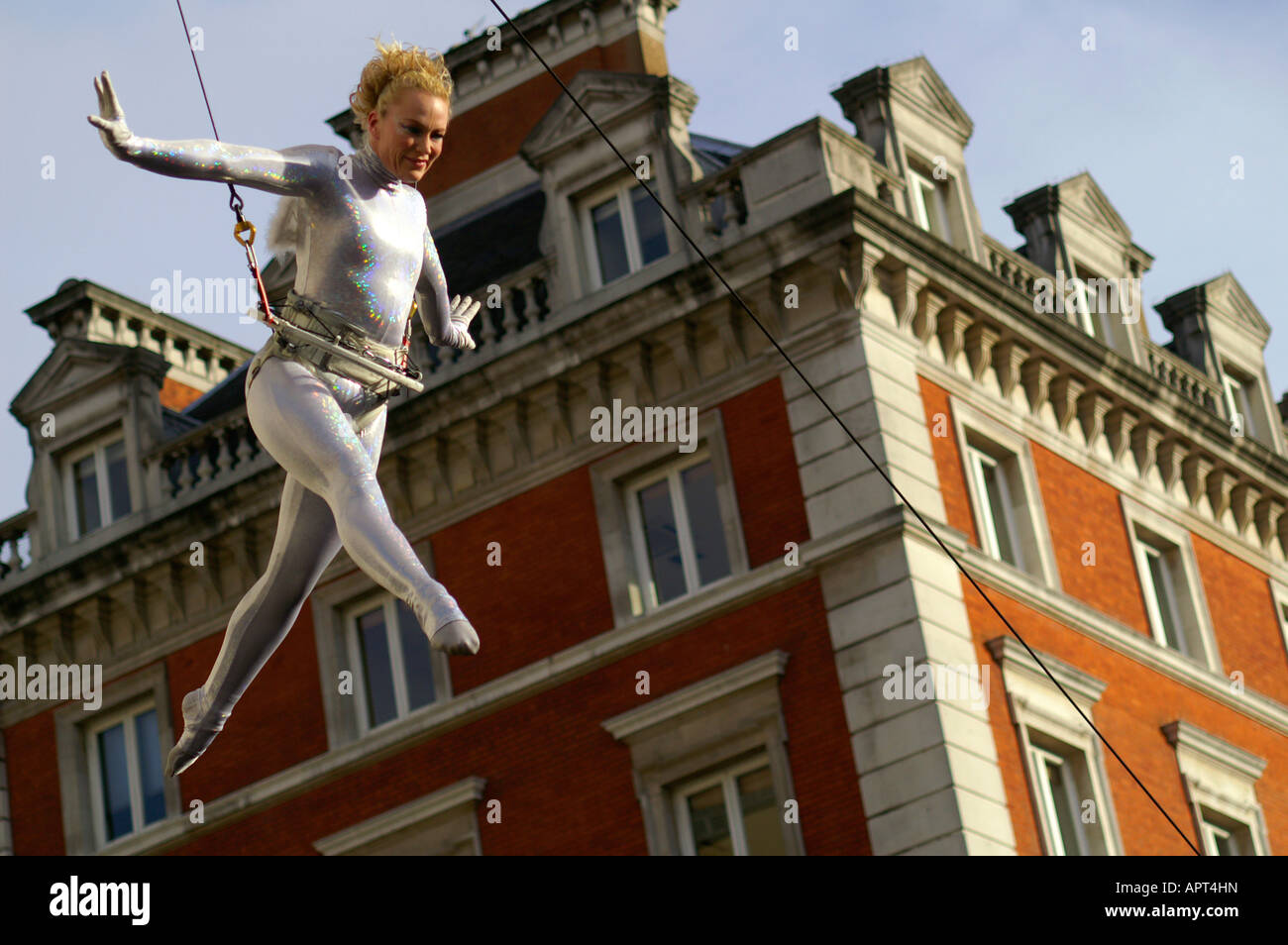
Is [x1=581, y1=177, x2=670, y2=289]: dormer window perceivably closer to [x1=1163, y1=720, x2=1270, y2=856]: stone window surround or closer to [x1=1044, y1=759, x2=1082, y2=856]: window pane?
[x1=1044, y1=759, x2=1082, y2=856]: window pane

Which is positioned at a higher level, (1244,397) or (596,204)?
(596,204)

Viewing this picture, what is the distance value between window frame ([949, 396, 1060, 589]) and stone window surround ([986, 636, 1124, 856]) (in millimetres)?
1310

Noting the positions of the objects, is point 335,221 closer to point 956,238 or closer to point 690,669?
point 690,669

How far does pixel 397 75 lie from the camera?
6.67 metres

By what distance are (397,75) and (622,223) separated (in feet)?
80.7

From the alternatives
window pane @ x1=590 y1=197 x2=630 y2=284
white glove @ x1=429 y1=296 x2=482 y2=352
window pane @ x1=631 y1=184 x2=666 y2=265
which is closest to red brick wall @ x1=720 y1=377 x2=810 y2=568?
window pane @ x1=631 y1=184 x2=666 y2=265

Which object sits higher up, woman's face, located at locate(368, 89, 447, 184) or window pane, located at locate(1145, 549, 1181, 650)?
window pane, located at locate(1145, 549, 1181, 650)

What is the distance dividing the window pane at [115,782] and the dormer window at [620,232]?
8.74 meters

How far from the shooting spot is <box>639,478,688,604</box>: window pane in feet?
95.7

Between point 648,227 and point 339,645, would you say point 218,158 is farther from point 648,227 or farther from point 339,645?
point 339,645

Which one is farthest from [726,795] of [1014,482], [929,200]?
[929,200]

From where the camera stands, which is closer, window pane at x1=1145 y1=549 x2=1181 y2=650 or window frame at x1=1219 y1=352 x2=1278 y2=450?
window pane at x1=1145 y1=549 x2=1181 y2=650

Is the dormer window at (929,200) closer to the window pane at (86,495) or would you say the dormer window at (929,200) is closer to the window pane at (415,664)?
the window pane at (415,664)

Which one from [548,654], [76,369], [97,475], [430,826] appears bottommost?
[430,826]
